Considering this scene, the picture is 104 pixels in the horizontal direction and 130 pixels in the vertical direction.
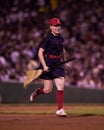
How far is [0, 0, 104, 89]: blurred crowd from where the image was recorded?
15.7 m

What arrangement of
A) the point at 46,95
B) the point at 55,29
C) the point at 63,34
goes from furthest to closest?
the point at 63,34
the point at 46,95
the point at 55,29

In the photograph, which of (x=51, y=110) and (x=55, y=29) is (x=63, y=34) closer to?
(x=51, y=110)

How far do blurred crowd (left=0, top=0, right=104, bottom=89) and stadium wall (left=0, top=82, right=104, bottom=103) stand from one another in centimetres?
59

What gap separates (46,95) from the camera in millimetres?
14383

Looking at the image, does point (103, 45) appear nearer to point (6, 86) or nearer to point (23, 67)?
point (23, 67)

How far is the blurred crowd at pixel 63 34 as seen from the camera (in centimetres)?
1566

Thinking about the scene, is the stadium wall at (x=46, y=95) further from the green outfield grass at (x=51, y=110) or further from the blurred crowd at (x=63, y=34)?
the green outfield grass at (x=51, y=110)

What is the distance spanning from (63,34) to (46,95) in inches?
144

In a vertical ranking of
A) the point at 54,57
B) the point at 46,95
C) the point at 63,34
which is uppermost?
the point at 63,34

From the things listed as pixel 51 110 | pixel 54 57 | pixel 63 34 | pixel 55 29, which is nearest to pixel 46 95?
pixel 63 34

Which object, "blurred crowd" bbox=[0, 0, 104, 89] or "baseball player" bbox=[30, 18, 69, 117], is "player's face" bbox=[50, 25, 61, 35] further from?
"blurred crowd" bbox=[0, 0, 104, 89]

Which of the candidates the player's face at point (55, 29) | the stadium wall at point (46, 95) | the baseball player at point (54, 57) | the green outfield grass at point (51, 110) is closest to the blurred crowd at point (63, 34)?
the stadium wall at point (46, 95)

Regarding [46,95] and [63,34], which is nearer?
[46,95]

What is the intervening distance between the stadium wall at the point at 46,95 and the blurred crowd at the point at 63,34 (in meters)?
0.59
